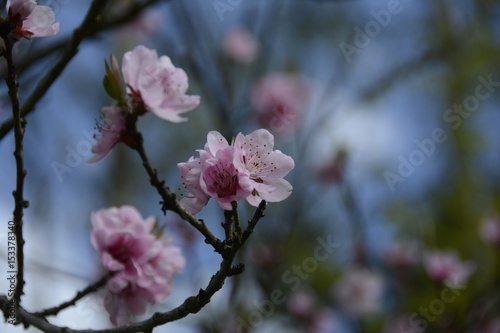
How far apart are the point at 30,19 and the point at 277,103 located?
285 centimetres

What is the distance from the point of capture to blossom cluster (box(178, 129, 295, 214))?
3.35 feet

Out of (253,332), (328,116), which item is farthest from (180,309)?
(328,116)

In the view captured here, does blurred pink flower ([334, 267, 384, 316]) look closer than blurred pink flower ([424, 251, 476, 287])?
No

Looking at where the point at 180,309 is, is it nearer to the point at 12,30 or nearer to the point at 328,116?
the point at 12,30

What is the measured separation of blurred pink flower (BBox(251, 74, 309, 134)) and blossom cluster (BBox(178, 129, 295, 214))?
2665mm

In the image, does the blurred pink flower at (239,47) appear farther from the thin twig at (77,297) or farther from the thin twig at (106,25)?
the thin twig at (77,297)

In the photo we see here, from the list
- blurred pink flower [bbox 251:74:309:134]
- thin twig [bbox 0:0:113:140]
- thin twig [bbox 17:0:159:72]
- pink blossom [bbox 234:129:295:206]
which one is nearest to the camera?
pink blossom [bbox 234:129:295:206]

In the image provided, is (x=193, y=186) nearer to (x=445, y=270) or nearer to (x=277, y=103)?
(x=445, y=270)

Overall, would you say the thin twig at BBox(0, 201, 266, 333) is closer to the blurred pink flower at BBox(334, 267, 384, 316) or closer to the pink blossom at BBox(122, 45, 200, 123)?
the pink blossom at BBox(122, 45, 200, 123)

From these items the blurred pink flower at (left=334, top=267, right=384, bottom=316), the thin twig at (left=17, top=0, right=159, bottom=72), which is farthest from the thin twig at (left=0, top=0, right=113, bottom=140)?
the blurred pink flower at (left=334, top=267, right=384, bottom=316)

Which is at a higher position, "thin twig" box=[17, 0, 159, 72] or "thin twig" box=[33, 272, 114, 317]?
"thin twig" box=[17, 0, 159, 72]

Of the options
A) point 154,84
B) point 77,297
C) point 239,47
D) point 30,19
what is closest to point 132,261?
point 77,297

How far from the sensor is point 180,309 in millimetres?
966

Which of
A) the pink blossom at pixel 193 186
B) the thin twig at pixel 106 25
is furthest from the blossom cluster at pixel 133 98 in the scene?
the thin twig at pixel 106 25
